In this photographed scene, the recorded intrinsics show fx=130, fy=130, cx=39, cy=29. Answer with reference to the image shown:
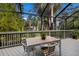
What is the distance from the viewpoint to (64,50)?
383cm

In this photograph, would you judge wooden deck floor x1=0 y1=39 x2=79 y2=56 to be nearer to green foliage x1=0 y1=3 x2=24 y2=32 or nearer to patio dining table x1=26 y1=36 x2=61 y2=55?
patio dining table x1=26 y1=36 x2=61 y2=55

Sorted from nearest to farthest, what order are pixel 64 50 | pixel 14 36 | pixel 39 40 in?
pixel 39 40
pixel 14 36
pixel 64 50

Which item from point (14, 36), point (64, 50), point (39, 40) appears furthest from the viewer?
point (64, 50)

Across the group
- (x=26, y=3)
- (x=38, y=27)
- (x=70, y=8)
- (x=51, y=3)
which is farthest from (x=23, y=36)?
(x=70, y=8)

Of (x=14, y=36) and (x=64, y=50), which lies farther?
(x=64, y=50)

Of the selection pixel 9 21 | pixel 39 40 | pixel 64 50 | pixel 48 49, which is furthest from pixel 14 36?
pixel 64 50

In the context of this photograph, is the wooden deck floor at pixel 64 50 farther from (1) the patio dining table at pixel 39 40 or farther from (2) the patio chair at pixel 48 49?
(2) the patio chair at pixel 48 49

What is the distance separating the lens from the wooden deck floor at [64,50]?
3560mm

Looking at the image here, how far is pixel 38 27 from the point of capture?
358cm

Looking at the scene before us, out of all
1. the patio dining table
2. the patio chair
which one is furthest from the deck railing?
the patio chair

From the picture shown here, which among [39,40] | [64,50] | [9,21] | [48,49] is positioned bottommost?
[64,50]

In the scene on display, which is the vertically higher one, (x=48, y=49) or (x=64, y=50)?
(x=48, y=49)

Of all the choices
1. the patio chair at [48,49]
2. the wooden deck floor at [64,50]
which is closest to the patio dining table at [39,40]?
the patio chair at [48,49]

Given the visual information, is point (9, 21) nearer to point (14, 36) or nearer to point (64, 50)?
point (14, 36)
